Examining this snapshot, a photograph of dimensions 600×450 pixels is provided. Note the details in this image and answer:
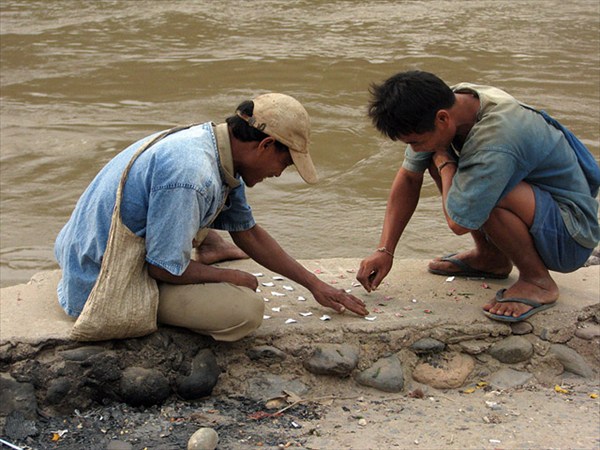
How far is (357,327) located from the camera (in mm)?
3361

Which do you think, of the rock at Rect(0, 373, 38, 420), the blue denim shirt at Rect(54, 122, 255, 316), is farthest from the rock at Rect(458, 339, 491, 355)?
the rock at Rect(0, 373, 38, 420)

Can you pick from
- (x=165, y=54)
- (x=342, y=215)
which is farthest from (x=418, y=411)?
(x=165, y=54)

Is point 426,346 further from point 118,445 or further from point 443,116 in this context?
point 118,445

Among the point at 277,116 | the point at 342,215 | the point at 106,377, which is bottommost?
Result: the point at 342,215

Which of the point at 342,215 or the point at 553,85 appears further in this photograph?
the point at 553,85

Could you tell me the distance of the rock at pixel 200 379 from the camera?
3145 mm

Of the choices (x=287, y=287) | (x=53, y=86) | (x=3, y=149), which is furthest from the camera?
(x=53, y=86)

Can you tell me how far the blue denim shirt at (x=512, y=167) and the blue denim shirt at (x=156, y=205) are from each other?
88cm

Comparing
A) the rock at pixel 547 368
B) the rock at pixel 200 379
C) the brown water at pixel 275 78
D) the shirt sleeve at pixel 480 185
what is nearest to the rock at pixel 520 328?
the rock at pixel 547 368

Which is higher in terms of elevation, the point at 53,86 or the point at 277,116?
the point at 277,116

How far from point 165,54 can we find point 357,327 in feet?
23.3

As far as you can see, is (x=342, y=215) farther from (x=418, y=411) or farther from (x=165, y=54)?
(x=165, y=54)

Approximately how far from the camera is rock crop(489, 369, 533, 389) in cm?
339

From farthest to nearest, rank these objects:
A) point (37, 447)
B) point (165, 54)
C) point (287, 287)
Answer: point (165, 54)
point (287, 287)
point (37, 447)
